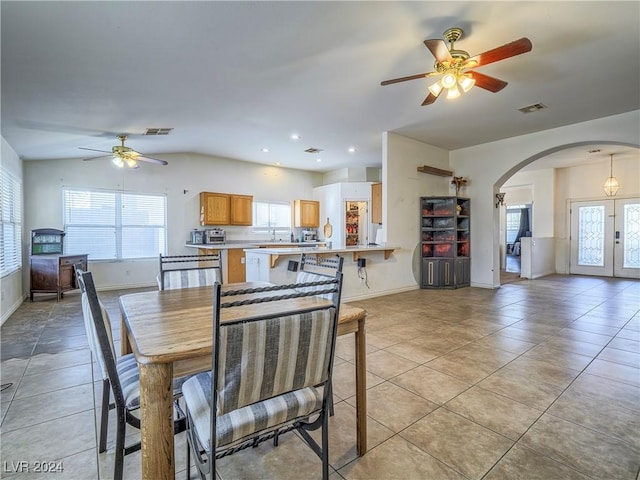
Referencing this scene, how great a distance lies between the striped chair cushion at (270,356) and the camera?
1.05m

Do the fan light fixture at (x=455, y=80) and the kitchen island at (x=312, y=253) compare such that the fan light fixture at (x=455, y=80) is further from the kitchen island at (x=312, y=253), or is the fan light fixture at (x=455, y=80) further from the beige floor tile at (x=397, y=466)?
the beige floor tile at (x=397, y=466)

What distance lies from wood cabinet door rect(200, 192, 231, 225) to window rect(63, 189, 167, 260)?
844 mm

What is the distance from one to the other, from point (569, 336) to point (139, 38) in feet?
17.0

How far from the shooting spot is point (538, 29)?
2768 mm

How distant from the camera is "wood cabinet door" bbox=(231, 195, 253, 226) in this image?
756 cm

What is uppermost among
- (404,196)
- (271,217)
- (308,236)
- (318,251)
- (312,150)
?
(312,150)

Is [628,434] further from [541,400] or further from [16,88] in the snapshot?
[16,88]

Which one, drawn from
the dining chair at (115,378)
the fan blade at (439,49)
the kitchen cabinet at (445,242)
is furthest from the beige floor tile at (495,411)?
the kitchen cabinet at (445,242)

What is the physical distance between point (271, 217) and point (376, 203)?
9.57 feet

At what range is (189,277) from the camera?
2648 millimetres

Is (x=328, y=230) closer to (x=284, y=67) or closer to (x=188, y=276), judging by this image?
(x=284, y=67)

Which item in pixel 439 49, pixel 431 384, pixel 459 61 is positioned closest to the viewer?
pixel 431 384

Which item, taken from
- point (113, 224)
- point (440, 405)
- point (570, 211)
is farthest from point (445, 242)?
point (113, 224)

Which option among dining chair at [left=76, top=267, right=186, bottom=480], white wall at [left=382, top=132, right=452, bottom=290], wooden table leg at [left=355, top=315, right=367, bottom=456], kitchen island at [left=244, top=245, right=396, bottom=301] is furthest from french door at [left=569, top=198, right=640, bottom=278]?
dining chair at [left=76, top=267, right=186, bottom=480]
